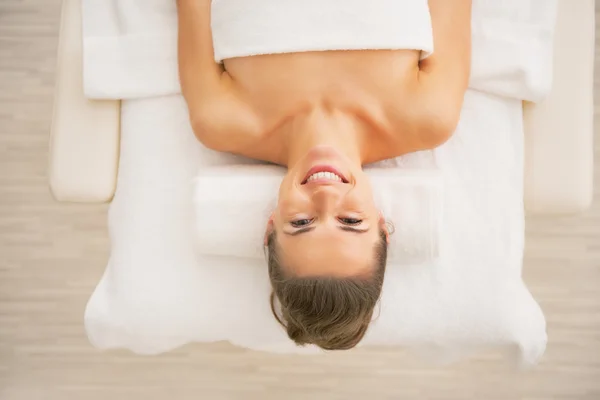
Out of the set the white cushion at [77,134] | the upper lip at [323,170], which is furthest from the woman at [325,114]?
the white cushion at [77,134]

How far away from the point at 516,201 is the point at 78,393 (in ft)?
4.44

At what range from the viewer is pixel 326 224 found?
901 millimetres

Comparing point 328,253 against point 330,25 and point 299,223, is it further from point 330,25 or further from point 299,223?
point 330,25

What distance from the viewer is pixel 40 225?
1.63 m

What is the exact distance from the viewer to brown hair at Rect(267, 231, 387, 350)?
35.9 inches

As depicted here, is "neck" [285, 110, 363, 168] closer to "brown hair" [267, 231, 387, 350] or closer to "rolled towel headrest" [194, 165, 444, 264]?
"rolled towel headrest" [194, 165, 444, 264]

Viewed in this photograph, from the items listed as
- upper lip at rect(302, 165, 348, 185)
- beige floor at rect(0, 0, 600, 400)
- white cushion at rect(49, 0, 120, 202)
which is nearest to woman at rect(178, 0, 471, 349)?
upper lip at rect(302, 165, 348, 185)

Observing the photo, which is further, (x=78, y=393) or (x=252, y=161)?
(x=78, y=393)

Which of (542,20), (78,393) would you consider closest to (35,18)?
(78,393)

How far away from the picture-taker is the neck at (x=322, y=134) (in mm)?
1038

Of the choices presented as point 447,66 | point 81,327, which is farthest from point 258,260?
point 81,327

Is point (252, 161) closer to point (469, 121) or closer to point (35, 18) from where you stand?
point (469, 121)

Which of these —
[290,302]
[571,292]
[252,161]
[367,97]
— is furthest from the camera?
[571,292]

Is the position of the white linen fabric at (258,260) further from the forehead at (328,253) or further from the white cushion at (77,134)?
the forehead at (328,253)
